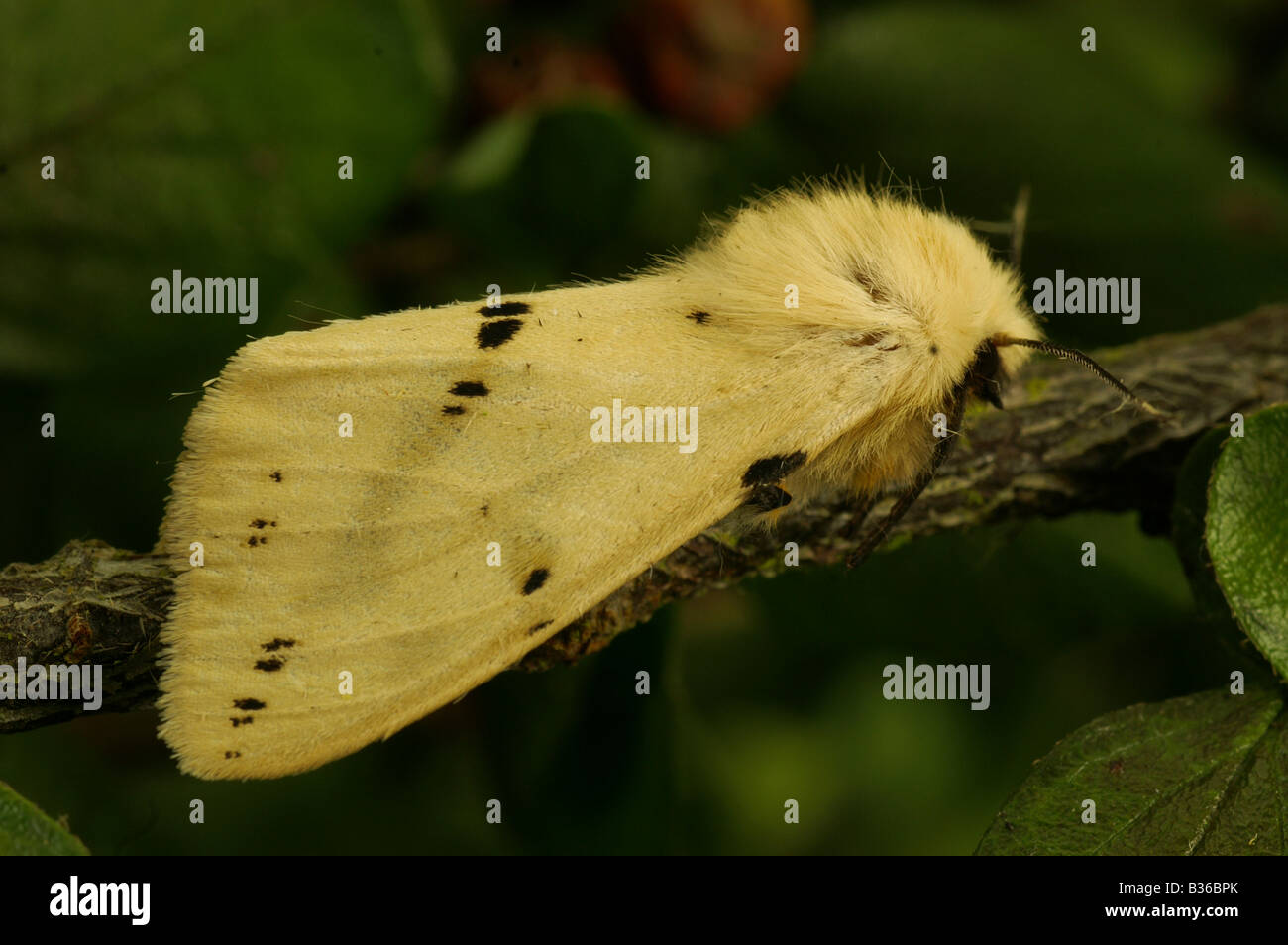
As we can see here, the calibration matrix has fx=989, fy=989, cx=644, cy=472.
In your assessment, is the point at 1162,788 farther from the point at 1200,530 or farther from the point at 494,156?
the point at 494,156

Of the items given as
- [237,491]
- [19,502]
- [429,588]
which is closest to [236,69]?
[19,502]

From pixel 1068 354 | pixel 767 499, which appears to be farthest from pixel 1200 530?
pixel 767 499

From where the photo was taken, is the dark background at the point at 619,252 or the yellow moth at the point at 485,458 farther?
the dark background at the point at 619,252

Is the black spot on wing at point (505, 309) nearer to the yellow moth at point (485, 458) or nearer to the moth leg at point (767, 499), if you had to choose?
the yellow moth at point (485, 458)

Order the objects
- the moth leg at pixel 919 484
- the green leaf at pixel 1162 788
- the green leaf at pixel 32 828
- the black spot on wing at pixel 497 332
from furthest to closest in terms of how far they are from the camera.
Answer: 1. the moth leg at pixel 919 484
2. the black spot on wing at pixel 497 332
3. the green leaf at pixel 1162 788
4. the green leaf at pixel 32 828

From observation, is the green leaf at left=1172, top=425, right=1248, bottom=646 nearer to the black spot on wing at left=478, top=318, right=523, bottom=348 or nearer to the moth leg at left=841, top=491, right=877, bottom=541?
the moth leg at left=841, top=491, right=877, bottom=541

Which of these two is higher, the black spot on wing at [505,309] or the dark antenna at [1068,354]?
the black spot on wing at [505,309]

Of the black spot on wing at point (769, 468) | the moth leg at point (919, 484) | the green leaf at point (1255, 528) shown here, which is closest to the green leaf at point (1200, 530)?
the green leaf at point (1255, 528)

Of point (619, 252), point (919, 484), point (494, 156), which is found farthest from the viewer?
point (619, 252)
